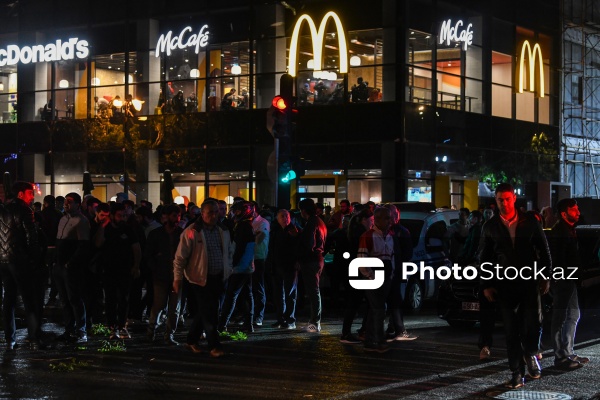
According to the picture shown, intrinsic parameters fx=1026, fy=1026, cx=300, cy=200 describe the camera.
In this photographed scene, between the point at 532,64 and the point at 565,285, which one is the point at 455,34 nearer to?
the point at 532,64

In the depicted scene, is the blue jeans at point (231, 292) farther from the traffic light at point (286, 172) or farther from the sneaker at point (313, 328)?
the traffic light at point (286, 172)

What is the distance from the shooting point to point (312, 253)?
1493 cm

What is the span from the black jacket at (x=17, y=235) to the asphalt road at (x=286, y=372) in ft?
3.93

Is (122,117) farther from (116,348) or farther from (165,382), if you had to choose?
(165,382)

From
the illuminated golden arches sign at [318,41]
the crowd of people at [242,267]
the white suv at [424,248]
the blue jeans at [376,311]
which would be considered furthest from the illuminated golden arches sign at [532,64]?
the blue jeans at [376,311]

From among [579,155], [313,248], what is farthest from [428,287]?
[579,155]

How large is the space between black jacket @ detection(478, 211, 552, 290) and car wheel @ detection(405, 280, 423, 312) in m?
7.99

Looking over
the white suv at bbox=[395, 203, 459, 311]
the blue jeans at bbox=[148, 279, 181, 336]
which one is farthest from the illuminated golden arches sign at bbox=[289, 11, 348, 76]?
the blue jeans at bbox=[148, 279, 181, 336]

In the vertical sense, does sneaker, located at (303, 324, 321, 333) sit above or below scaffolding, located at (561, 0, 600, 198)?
below

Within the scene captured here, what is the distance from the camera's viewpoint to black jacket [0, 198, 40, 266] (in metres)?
12.7

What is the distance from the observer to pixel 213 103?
3544 centimetres

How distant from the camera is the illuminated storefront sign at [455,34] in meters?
33.6

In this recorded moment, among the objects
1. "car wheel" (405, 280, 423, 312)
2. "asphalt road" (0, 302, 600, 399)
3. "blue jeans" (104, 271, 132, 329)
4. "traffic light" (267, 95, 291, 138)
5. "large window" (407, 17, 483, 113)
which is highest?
"large window" (407, 17, 483, 113)

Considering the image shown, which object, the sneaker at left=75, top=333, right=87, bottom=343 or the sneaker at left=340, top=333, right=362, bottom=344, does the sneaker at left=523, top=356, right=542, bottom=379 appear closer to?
the sneaker at left=340, top=333, right=362, bottom=344
